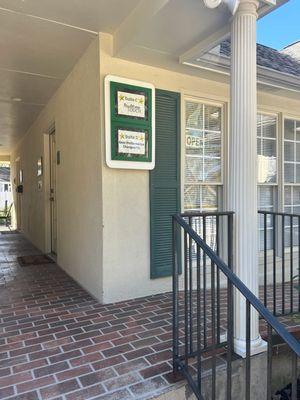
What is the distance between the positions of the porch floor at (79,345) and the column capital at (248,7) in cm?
229

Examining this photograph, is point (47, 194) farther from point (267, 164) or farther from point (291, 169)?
point (291, 169)

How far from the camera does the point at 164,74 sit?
130 inches

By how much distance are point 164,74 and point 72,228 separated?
2050 mm

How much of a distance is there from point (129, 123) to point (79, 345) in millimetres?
1942

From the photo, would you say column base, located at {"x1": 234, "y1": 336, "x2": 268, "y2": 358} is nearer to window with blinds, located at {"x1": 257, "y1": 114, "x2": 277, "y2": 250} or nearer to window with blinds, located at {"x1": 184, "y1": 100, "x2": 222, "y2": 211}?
window with blinds, located at {"x1": 184, "y1": 100, "x2": 222, "y2": 211}

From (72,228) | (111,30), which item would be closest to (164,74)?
(111,30)

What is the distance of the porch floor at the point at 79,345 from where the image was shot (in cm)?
177

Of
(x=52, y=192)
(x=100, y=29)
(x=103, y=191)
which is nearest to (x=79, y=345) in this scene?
(x=103, y=191)

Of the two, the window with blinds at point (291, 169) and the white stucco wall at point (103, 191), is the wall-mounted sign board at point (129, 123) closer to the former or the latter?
the white stucco wall at point (103, 191)

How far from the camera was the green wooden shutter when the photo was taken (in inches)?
127

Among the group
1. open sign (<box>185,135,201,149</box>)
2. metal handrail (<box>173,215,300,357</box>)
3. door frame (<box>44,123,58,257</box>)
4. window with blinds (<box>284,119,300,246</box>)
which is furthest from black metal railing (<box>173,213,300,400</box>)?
door frame (<box>44,123,58,257</box>)

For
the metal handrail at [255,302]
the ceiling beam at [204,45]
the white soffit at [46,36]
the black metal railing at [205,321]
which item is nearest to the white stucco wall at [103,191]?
the white soffit at [46,36]

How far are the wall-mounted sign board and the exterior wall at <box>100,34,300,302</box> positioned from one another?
7 cm

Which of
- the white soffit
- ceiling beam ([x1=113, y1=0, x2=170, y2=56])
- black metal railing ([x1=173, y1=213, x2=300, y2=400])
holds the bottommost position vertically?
black metal railing ([x1=173, y1=213, x2=300, y2=400])
